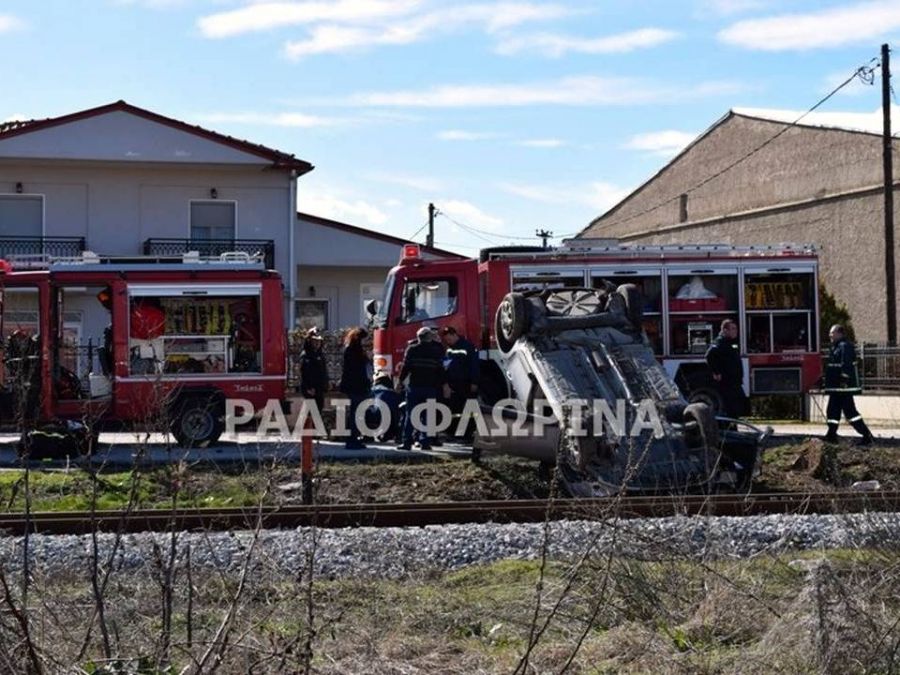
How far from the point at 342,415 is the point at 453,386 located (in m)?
2.97

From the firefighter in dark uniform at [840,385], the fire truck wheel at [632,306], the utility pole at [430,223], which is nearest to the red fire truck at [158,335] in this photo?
the fire truck wheel at [632,306]

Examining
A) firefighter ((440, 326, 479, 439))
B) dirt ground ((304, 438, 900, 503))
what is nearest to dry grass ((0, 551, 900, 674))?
dirt ground ((304, 438, 900, 503))

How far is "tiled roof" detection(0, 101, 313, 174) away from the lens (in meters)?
33.4

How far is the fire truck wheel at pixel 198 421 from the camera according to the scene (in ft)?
59.0

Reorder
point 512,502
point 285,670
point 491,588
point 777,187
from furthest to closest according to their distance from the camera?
point 777,187 → point 512,502 → point 491,588 → point 285,670

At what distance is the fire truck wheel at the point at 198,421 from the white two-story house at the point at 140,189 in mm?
14976

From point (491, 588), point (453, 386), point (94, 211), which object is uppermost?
point (94, 211)

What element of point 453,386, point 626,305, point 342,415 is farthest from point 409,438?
point 626,305

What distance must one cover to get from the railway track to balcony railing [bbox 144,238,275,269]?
22945mm

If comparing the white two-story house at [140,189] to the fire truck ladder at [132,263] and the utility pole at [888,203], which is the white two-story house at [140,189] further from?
the utility pole at [888,203]

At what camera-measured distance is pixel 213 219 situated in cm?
3544

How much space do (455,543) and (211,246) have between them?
85.5 feet

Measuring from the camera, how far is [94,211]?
34.2 m

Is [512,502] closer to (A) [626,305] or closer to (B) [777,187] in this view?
(A) [626,305]
